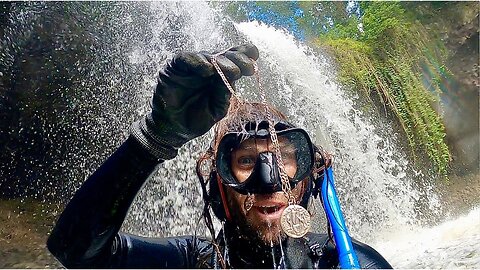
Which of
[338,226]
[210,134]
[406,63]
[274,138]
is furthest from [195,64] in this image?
[406,63]

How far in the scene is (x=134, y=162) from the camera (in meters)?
1.18

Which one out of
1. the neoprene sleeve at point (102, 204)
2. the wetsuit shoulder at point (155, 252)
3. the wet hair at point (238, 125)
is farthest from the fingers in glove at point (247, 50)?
the wetsuit shoulder at point (155, 252)

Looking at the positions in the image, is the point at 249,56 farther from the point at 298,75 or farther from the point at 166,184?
the point at 298,75

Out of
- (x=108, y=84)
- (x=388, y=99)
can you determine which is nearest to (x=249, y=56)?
(x=108, y=84)

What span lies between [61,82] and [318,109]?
11.1 ft

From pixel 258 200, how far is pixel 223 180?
4.3 inches

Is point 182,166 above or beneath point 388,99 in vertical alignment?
beneath

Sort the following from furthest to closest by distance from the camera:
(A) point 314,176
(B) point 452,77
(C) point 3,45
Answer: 1. (B) point 452,77
2. (C) point 3,45
3. (A) point 314,176

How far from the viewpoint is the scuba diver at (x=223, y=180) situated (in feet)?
3.60

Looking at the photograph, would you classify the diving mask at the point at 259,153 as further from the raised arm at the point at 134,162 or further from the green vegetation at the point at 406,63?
the green vegetation at the point at 406,63

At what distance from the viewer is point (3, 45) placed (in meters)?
6.00

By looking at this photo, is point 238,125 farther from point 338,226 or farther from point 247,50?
point 338,226

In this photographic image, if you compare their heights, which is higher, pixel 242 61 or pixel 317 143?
pixel 317 143

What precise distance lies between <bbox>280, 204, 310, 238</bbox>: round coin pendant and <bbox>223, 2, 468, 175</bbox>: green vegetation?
6560 millimetres
